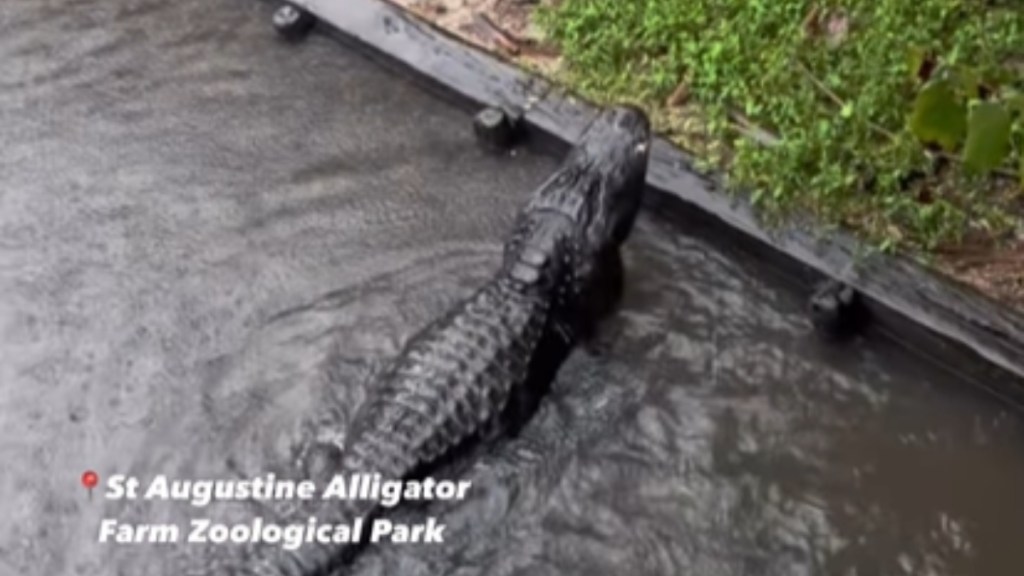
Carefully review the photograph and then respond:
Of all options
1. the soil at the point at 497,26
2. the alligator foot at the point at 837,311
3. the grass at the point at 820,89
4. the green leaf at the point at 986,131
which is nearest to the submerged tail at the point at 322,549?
the alligator foot at the point at 837,311

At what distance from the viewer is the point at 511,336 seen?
14.2 feet

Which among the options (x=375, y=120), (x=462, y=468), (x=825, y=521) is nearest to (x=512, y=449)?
(x=462, y=468)

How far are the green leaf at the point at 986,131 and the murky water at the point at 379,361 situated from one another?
1535mm

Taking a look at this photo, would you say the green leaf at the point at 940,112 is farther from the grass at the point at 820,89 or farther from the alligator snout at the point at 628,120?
the alligator snout at the point at 628,120

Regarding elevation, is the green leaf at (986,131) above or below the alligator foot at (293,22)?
above

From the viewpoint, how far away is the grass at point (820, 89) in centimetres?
473

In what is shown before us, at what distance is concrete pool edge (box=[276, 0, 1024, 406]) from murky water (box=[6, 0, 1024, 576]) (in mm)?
94

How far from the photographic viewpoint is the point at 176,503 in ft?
13.8

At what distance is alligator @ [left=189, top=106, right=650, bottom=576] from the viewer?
13.3 ft

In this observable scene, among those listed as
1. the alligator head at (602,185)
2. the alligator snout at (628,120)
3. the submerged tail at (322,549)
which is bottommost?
the submerged tail at (322,549)

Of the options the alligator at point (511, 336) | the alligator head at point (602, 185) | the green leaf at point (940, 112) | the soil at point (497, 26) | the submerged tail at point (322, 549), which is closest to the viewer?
the green leaf at point (940, 112)

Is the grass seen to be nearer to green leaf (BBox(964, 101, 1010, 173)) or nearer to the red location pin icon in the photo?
green leaf (BBox(964, 101, 1010, 173))

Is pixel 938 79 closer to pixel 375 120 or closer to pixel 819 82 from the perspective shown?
pixel 819 82

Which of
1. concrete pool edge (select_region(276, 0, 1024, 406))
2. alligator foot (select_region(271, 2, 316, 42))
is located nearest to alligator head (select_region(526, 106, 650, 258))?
concrete pool edge (select_region(276, 0, 1024, 406))
